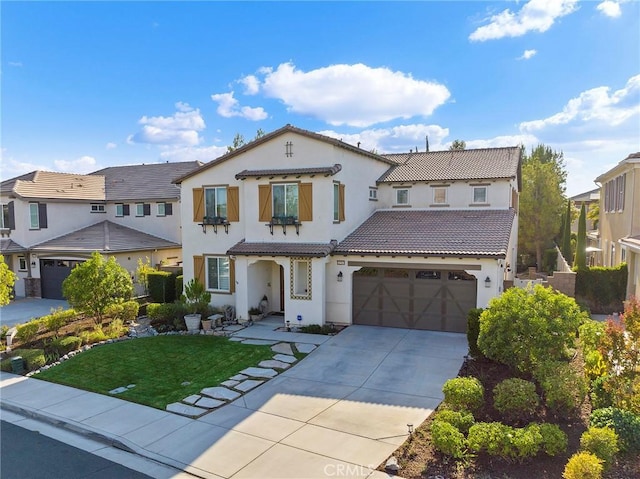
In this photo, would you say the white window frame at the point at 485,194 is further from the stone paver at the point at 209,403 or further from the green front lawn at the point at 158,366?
the stone paver at the point at 209,403

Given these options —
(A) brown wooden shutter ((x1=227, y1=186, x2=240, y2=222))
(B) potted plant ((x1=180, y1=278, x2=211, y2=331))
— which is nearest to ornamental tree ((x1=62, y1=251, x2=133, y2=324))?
(B) potted plant ((x1=180, y1=278, x2=211, y2=331))

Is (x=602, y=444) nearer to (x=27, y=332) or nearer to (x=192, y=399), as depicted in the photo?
(x=192, y=399)

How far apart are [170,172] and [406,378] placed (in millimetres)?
25241

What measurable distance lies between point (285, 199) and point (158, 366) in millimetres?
7829

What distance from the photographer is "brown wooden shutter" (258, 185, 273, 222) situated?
17.3 metres

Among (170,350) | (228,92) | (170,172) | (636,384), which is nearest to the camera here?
(636,384)

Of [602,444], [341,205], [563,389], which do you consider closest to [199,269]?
[341,205]

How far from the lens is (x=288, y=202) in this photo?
17078mm

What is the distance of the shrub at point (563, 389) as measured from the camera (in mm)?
8141

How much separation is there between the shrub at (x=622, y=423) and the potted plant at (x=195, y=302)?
1398 cm

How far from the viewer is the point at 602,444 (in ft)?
22.4

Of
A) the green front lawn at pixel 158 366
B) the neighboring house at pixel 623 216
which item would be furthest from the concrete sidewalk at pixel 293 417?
the neighboring house at pixel 623 216

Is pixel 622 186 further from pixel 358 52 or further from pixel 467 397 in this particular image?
pixel 467 397

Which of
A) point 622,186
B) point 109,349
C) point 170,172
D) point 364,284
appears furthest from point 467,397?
point 170,172
